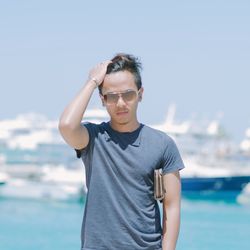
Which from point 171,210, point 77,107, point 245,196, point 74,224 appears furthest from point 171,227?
point 245,196

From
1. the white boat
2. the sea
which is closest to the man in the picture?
the sea

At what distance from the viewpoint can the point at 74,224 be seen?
1869 cm

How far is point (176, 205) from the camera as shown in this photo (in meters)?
2.10

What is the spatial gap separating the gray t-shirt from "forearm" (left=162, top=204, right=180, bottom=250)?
0.02m

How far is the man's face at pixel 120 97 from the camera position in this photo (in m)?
2.06

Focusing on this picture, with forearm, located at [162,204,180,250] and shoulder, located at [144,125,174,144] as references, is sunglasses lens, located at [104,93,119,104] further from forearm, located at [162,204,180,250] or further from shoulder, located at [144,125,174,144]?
forearm, located at [162,204,180,250]

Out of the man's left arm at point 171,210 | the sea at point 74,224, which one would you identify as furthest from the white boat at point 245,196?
the man's left arm at point 171,210

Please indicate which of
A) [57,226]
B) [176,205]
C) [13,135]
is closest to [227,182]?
[57,226]

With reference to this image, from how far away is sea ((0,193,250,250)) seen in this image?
45.3ft

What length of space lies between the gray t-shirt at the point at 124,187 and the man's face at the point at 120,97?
5 centimetres

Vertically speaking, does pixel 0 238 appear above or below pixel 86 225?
below

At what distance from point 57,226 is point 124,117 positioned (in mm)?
16004

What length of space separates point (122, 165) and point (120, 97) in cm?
17

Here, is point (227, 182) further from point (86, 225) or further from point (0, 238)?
point (86, 225)
